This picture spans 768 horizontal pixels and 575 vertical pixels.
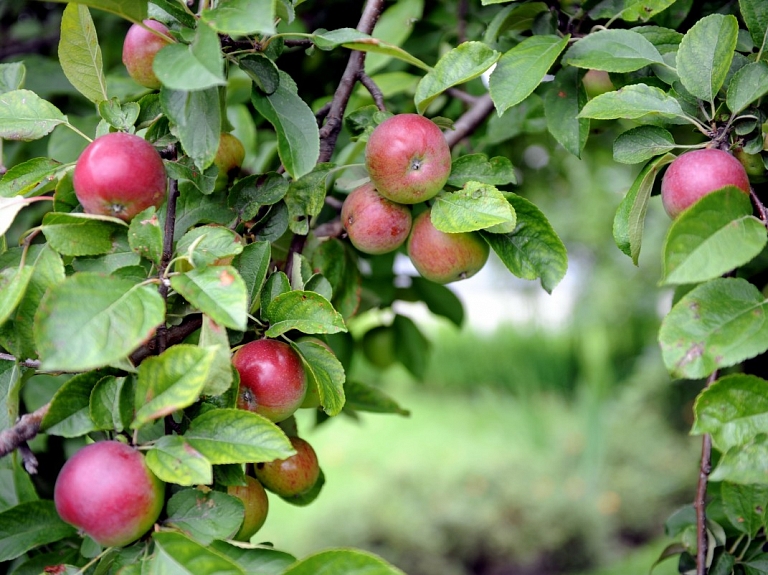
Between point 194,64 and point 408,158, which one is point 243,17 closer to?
point 194,64

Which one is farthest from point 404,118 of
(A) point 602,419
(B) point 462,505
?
(A) point 602,419

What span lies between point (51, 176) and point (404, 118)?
34 centimetres

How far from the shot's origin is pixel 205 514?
0.57 m

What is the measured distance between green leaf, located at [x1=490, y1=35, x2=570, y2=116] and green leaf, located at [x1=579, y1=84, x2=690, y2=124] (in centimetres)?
7

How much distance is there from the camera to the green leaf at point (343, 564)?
0.49 m

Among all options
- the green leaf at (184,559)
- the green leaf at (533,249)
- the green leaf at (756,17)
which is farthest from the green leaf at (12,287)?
the green leaf at (756,17)

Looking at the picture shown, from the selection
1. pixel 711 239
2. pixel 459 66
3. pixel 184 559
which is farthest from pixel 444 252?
pixel 184 559

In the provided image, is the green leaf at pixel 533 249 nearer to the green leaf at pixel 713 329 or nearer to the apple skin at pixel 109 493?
the green leaf at pixel 713 329

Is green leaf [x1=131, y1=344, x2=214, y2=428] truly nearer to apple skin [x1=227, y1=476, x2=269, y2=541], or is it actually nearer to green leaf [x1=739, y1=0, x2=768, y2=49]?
apple skin [x1=227, y1=476, x2=269, y2=541]

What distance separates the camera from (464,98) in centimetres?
105

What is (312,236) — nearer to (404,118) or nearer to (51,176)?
(404,118)

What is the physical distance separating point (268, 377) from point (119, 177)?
21 centimetres

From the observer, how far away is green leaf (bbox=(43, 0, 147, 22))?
1.77 ft

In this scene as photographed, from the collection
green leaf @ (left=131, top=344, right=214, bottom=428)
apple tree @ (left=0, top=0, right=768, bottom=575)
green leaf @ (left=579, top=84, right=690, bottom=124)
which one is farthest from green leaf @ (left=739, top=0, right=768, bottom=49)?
green leaf @ (left=131, top=344, right=214, bottom=428)
